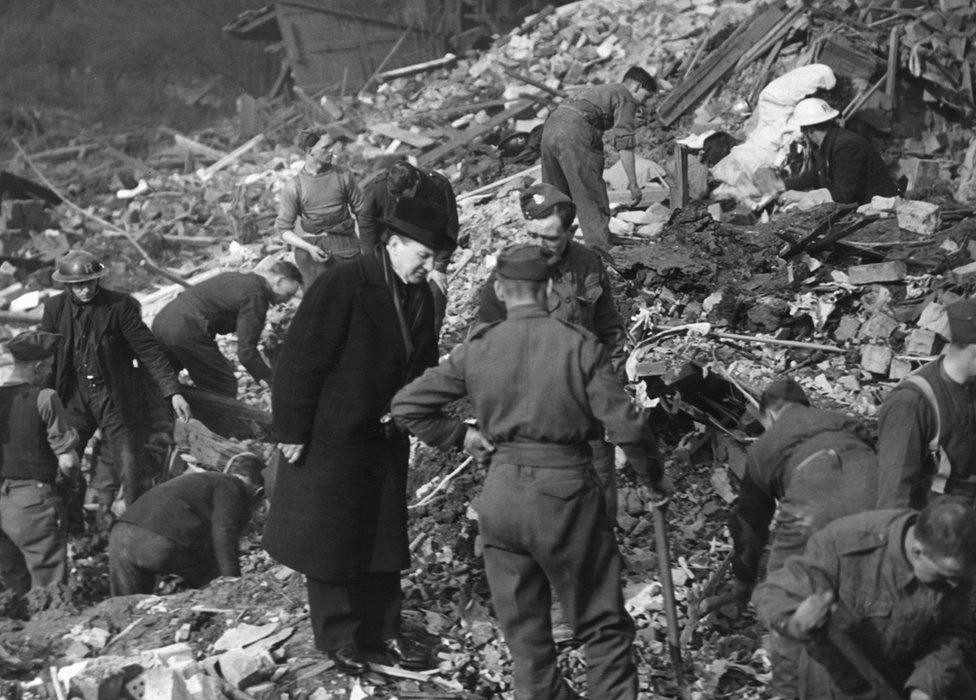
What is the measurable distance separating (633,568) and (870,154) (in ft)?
16.5

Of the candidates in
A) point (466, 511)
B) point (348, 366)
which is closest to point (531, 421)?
point (348, 366)

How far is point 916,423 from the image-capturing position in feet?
16.0

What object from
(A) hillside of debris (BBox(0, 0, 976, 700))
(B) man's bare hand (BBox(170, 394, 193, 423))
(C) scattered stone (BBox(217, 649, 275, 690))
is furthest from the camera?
(B) man's bare hand (BBox(170, 394, 193, 423))

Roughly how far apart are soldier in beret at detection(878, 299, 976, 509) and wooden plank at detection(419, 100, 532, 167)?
11287mm

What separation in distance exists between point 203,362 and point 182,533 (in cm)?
239

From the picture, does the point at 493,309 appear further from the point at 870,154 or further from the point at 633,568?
the point at 870,154

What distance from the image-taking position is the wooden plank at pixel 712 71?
532 inches

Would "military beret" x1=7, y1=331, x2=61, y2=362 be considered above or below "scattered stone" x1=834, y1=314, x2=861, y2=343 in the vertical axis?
above

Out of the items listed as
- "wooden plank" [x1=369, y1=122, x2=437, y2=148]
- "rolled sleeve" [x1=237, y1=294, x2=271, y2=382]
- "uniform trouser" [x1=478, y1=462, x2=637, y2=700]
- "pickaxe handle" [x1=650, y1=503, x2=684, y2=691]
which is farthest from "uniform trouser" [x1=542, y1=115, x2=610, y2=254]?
"wooden plank" [x1=369, y1=122, x2=437, y2=148]

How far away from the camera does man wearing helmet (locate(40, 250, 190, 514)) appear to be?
848cm

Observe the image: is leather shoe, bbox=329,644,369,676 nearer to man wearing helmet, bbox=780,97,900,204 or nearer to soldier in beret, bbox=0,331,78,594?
soldier in beret, bbox=0,331,78,594

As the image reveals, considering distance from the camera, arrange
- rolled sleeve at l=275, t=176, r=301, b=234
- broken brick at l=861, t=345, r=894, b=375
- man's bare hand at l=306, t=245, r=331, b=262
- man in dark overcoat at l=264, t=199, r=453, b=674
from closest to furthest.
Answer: man in dark overcoat at l=264, t=199, r=453, b=674 → broken brick at l=861, t=345, r=894, b=375 → man's bare hand at l=306, t=245, r=331, b=262 → rolled sleeve at l=275, t=176, r=301, b=234

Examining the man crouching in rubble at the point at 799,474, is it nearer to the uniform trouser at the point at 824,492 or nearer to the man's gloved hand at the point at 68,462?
the uniform trouser at the point at 824,492

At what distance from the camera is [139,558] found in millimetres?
7477
